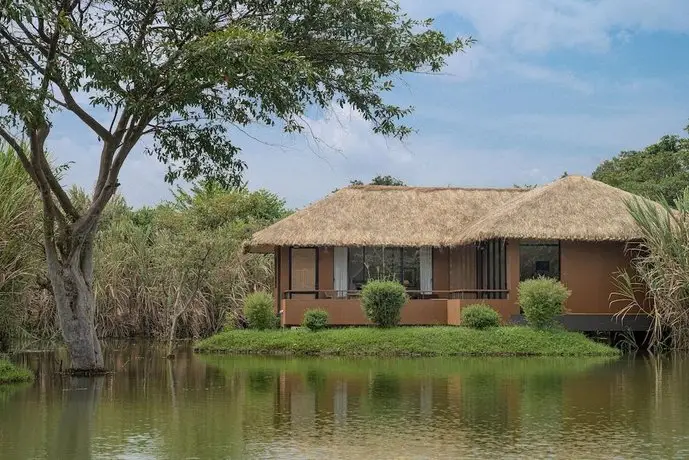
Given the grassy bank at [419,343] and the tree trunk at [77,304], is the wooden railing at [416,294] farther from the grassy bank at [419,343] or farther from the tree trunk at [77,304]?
the tree trunk at [77,304]

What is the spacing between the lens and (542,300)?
800 inches

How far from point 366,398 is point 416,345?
812 centimetres

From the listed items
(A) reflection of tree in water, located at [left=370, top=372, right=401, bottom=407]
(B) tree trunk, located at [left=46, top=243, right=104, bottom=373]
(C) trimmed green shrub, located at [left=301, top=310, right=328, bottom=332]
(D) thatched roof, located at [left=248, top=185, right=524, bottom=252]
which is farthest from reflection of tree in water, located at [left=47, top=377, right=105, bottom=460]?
(D) thatched roof, located at [left=248, top=185, right=524, bottom=252]

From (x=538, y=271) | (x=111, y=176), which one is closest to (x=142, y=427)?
(x=111, y=176)

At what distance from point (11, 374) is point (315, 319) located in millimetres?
8761

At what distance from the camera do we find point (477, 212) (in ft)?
82.8

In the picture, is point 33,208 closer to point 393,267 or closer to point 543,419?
point 543,419

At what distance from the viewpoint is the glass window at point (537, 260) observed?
2267 cm

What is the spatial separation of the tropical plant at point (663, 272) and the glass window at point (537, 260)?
5.36 feet

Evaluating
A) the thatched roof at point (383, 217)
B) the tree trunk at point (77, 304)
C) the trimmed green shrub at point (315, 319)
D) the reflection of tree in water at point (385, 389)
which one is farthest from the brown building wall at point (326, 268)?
the tree trunk at point (77, 304)

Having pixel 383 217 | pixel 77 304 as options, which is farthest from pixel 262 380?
pixel 383 217

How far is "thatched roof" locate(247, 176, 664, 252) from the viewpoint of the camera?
21625 mm

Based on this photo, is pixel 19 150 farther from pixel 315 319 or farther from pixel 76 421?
pixel 315 319

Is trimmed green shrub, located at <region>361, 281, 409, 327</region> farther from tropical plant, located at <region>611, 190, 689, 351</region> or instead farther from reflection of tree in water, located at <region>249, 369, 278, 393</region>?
reflection of tree in water, located at <region>249, 369, 278, 393</region>
